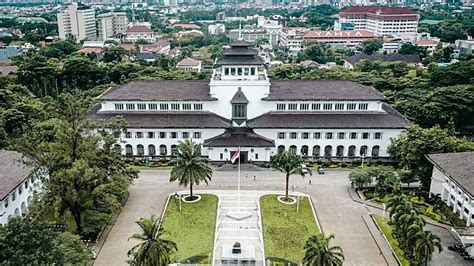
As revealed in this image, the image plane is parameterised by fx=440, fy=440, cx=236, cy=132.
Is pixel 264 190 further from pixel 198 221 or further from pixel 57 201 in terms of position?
pixel 57 201

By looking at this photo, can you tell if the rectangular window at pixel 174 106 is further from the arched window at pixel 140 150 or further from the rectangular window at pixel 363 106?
the rectangular window at pixel 363 106

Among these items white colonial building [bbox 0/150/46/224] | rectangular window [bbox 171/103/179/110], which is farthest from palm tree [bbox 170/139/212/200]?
rectangular window [bbox 171/103/179/110]

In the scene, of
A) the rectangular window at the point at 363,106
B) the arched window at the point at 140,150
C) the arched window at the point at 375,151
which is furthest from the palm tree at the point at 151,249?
the rectangular window at the point at 363,106

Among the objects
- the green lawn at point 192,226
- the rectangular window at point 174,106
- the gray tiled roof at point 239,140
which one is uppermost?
the rectangular window at point 174,106

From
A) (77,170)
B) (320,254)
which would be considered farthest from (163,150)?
(320,254)

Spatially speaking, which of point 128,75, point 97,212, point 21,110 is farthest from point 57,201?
point 128,75

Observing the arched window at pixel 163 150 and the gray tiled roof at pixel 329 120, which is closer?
the gray tiled roof at pixel 329 120
